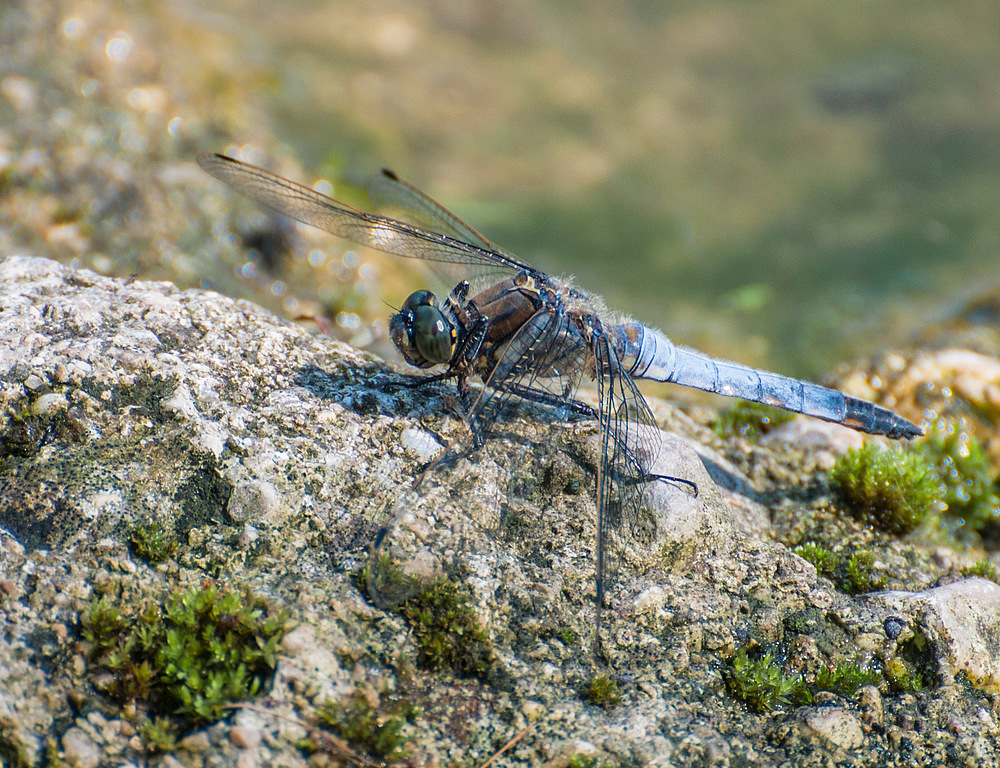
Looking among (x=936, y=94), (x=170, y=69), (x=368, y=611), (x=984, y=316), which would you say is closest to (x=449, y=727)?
(x=368, y=611)

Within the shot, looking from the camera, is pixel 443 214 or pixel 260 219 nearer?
pixel 443 214

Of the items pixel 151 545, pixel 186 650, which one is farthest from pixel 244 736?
pixel 151 545

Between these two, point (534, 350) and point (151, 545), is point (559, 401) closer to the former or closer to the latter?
point (534, 350)

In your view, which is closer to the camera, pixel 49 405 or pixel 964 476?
pixel 49 405

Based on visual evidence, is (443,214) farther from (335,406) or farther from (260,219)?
(260,219)

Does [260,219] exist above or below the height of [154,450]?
above

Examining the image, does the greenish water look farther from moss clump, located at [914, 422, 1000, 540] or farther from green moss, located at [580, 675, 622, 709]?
green moss, located at [580, 675, 622, 709]
